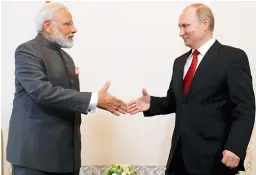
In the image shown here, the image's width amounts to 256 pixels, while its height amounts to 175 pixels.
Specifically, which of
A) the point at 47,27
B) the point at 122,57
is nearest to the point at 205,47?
the point at 47,27

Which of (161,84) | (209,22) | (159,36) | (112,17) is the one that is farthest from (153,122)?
(209,22)

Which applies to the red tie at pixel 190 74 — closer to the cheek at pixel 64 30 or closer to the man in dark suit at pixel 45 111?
the man in dark suit at pixel 45 111

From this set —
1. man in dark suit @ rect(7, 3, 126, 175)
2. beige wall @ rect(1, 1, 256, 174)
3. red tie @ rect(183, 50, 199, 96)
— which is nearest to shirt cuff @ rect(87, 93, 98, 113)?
man in dark suit @ rect(7, 3, 126, 175)

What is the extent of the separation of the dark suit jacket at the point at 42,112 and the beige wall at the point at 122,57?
1.01m

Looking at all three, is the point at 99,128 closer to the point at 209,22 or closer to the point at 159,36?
the point at 159,36

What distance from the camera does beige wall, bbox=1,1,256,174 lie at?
2.98 meters

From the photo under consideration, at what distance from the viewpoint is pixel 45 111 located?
1931 millimetres

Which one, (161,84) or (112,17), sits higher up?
(112,17)

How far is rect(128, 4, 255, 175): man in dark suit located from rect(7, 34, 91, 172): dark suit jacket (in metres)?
0.56

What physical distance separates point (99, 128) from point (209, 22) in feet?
4.40

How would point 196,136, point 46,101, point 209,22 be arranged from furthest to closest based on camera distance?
1. point 209,22
2. point 196,136
3. point 46,101

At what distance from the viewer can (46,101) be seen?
1855 millimetres

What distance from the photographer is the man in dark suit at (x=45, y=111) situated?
1.87 m

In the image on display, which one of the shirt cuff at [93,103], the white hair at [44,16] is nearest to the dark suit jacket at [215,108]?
the shirt cuff at [93,103]
